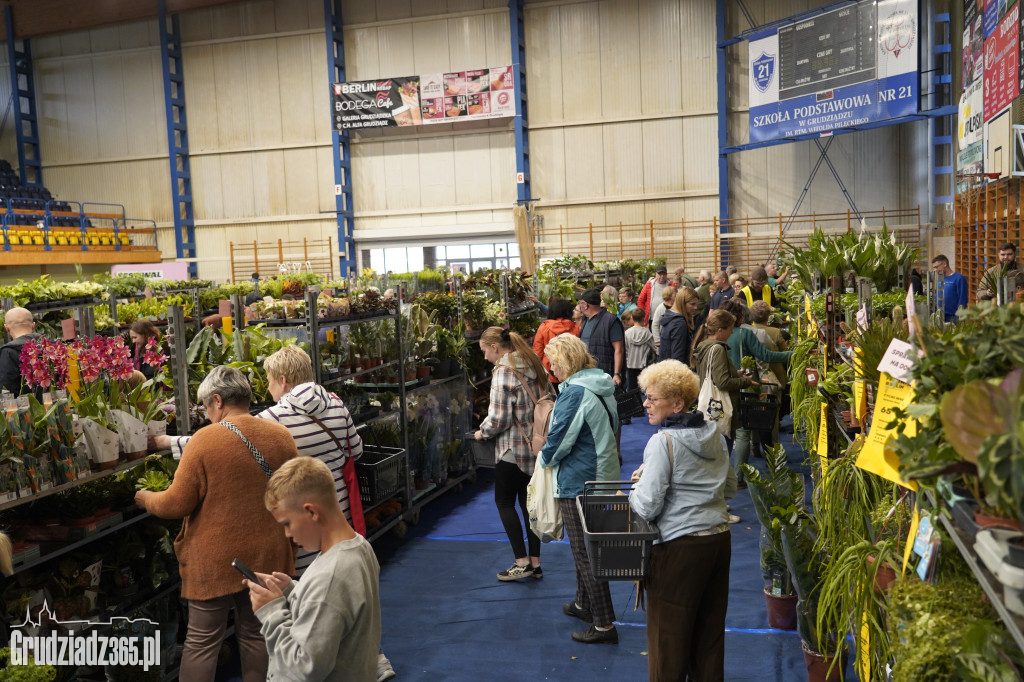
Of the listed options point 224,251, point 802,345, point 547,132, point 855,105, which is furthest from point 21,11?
point 802,345

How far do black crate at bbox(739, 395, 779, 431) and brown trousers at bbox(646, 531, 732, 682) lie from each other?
269 cm

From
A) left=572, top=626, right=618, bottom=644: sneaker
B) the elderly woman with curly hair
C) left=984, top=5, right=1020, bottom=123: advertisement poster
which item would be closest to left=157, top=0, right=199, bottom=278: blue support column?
left=984, top=5, right=1020, bottom=123: advertisement poster

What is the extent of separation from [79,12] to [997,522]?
21.6m

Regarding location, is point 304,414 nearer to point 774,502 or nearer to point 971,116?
point 774,502

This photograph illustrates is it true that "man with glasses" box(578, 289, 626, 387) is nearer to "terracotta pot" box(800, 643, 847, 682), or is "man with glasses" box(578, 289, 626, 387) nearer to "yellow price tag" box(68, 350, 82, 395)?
"terracotta pot" box(800, 643, 847, 682)

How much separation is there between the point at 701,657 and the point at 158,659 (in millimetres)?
2197

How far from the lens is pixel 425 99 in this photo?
17656mm

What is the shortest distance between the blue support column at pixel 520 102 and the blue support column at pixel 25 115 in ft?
38.5

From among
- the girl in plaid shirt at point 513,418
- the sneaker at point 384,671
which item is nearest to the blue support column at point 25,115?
the girl in plaid shirt at point 513,418

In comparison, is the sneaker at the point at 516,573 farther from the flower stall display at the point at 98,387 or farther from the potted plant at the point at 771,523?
the flower stall display at the point at 98,387

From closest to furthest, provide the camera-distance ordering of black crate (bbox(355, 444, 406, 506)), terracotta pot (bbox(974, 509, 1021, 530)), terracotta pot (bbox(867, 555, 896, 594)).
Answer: terracotta pot (bbox(974, 509, 1021, 530))
terracotta pot (bbox(867, 555, 896, 594))
black crate (bbox(355, 444, 406, 506))

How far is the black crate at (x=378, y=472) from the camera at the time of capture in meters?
4.79

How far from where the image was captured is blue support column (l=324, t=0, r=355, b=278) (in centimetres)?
1792

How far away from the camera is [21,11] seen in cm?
1861
